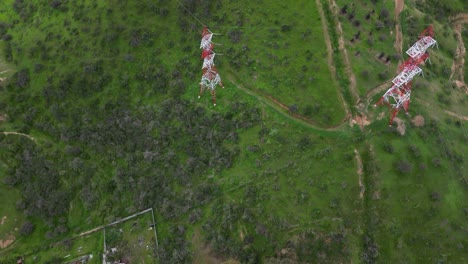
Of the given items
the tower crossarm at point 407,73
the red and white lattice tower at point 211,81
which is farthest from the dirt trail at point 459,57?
the red and white lattice tower at point 211,81

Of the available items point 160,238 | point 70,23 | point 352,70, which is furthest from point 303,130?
point 70,23

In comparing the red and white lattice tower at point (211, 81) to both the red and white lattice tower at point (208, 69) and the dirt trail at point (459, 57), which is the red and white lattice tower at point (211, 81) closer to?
the red and white lattice tower at point (208, 69)

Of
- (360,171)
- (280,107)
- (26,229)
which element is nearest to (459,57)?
(360,171)

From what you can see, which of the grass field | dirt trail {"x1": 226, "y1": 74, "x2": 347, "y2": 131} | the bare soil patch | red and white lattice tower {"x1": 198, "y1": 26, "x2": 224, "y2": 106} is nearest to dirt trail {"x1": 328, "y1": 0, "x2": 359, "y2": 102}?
the grass field

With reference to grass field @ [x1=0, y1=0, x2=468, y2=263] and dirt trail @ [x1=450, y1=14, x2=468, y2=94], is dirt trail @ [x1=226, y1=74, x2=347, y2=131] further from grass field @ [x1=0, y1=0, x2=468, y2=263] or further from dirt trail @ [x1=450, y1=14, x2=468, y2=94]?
dirt trail @ [x1=450, y1=14, x2=468, y2=94]

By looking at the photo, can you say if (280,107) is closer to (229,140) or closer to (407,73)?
(229,140)

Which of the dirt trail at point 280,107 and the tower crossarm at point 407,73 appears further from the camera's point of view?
the dirt trail at point 280,107
